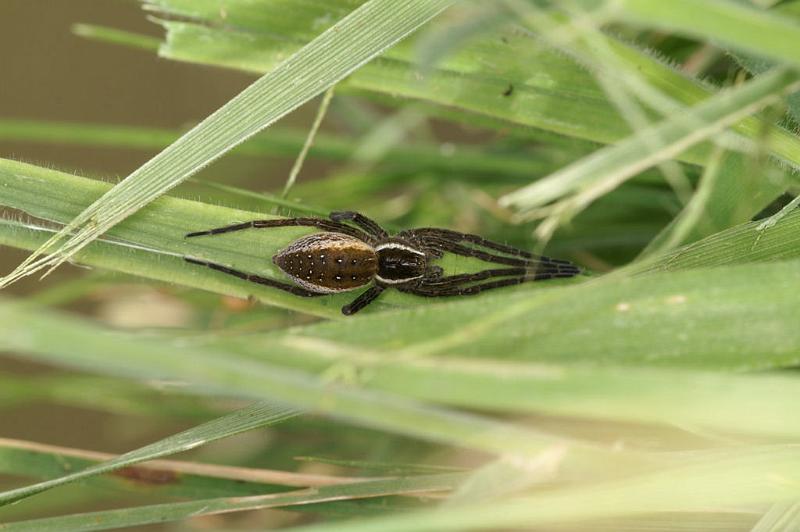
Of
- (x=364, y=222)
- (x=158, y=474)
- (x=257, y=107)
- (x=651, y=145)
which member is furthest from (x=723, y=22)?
(x=158, y=474)

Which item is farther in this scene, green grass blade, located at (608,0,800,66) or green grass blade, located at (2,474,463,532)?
green grass blade, located at (2,474,463,532)

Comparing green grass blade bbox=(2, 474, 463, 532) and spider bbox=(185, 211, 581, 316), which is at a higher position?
spider bbox=(185, 211, 581, 316)

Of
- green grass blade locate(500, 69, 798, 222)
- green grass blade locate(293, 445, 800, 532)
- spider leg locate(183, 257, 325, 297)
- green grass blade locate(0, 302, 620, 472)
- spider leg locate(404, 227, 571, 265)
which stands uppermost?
spider leg locate(404, 227, 571, 265)

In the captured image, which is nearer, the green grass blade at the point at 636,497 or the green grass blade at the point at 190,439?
the green grass blade at the point at 636,497

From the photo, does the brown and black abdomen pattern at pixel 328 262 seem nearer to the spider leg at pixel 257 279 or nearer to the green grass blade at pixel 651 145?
the spider leg at pixel 257 279

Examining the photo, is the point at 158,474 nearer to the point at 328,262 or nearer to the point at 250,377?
the point at 328,262

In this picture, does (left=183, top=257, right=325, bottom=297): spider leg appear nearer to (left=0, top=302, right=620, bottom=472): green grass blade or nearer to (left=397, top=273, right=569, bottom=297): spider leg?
(left=397, top=273, right=569, bottom=297): spider leg

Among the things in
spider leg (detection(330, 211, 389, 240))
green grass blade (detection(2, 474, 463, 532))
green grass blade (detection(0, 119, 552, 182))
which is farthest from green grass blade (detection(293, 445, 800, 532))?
green grass blade (detection(0, 119, 552, 182))

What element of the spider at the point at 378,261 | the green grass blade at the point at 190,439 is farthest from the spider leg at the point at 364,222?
the green grass blade at the point at 190,439
